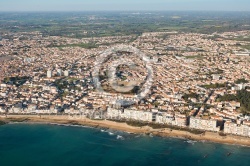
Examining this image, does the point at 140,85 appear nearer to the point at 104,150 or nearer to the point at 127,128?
the point at 127,128

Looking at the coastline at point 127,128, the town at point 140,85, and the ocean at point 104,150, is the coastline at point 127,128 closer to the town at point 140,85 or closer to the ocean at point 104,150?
the ocean at point 104,150

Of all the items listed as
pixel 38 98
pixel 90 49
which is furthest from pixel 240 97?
pixel 90 49

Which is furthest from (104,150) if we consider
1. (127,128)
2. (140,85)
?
(140,85)

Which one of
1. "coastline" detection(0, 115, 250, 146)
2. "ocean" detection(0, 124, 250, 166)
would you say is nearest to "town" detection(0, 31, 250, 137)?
"coastline" detection(0, 115, 250, 146)

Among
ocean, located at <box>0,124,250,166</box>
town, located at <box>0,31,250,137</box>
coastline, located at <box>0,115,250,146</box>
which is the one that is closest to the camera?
ocean, located at <box>0,124,250,166</box>

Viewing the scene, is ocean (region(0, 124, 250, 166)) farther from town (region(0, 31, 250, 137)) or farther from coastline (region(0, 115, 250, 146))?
town (region(0, 31, 250, 137))

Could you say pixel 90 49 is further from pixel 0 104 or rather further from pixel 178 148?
pixel 178 148
